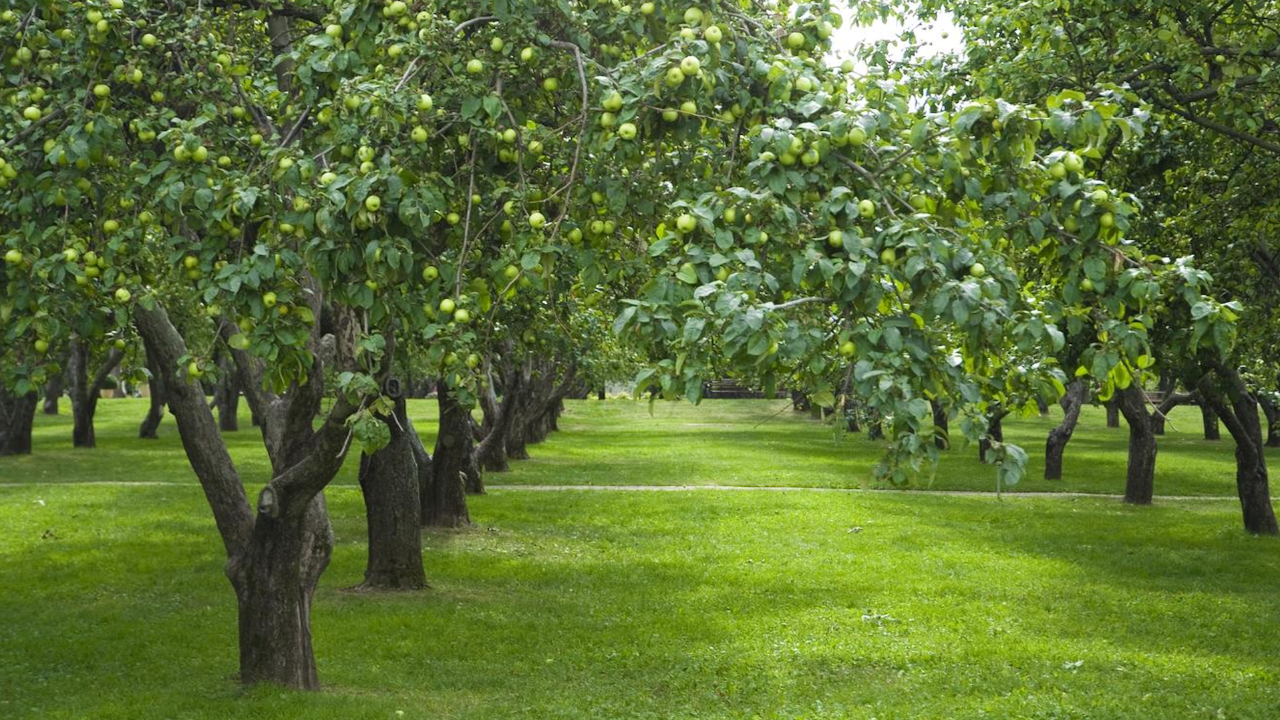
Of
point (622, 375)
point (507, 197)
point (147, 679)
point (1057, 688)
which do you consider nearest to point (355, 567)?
point (147, 679)

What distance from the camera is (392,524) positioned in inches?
696

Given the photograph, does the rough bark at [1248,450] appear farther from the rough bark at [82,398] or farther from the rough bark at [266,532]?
the rough bark at [82,398]

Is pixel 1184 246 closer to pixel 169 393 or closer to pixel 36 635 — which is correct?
pixel 169 393

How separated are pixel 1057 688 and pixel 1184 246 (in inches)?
248

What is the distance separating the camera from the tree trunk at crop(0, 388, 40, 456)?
3681 cm

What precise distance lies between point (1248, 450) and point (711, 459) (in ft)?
65.0

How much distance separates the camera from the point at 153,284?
8703 millimetres

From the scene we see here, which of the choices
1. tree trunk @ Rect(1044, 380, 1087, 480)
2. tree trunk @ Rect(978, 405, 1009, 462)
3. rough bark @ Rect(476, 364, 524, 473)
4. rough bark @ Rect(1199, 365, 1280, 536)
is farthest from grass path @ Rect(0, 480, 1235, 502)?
rough bark @ Rect(1199, 365, 1280, 536)

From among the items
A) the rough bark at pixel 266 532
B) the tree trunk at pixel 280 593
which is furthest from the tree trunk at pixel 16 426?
Result: the tree trunk at pixel 280 593

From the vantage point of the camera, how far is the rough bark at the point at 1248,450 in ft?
75.3

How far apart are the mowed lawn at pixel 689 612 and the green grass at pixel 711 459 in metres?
3.17

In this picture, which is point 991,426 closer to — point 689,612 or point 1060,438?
point 689,612

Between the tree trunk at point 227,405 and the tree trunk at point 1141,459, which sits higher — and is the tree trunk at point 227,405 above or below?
below

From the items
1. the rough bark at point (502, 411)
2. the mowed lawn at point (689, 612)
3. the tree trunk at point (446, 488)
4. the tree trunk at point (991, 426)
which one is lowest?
the mowed lawn at point (689, 612)
